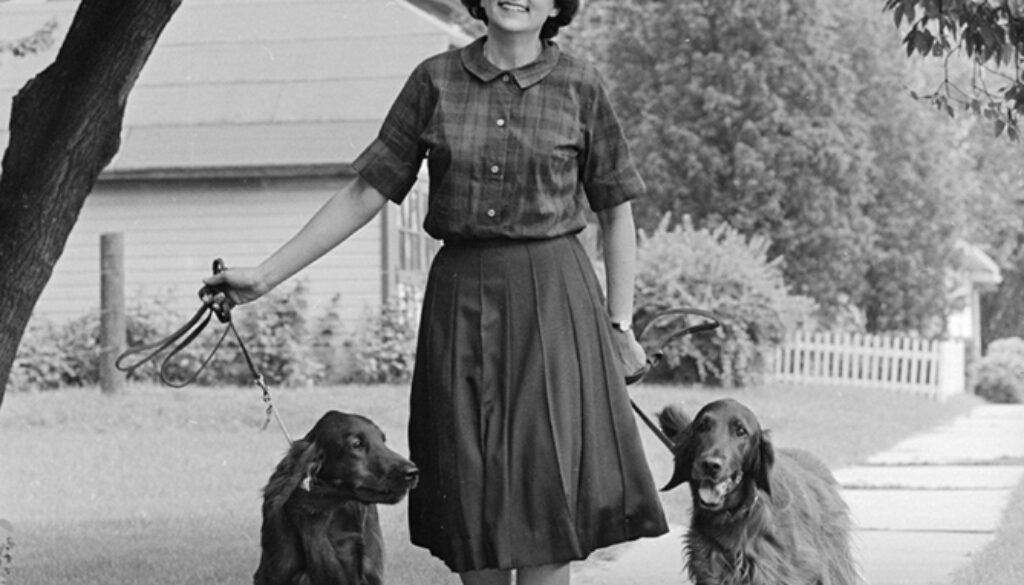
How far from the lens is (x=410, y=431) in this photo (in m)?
5.25

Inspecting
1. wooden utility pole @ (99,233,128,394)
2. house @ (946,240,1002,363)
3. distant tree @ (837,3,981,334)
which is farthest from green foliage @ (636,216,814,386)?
house @ (946,240,1002,363)

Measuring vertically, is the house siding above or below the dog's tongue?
above

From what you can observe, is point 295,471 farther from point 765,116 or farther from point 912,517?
point 765,116

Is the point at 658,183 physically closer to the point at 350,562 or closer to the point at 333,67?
the point at 333,67

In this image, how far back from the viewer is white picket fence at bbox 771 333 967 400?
35469 millimetres

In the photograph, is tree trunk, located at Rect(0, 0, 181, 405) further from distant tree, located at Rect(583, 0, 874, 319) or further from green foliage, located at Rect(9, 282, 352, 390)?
distant tree, located at Rect(583, 0, 874, 319)

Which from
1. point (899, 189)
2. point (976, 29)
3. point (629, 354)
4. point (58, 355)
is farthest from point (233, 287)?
point (899, 189)

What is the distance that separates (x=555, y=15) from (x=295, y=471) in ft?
4.89

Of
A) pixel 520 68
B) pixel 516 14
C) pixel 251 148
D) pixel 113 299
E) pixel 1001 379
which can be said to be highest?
pixel 251 148

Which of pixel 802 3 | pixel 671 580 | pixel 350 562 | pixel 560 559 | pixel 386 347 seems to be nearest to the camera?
pixel 560 559

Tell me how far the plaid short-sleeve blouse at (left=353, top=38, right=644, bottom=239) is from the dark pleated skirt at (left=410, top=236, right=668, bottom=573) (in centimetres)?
11

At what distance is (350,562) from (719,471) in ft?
3.80

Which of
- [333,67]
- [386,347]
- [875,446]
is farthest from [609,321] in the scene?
[333,67]

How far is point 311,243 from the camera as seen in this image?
5273 millimetres
